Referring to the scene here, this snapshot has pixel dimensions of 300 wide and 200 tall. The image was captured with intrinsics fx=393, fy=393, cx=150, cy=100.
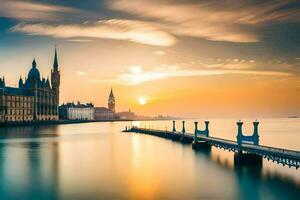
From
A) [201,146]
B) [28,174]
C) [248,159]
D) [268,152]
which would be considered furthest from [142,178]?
[201,146]

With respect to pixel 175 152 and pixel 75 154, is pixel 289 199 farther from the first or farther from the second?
pixel 75 154

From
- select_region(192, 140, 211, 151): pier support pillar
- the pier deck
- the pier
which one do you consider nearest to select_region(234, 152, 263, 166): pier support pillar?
the pier

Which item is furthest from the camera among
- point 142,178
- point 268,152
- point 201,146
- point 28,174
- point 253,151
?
point 201,146

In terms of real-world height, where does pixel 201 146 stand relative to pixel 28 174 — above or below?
above

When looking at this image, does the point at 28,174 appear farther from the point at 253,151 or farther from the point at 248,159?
the point at 253,151

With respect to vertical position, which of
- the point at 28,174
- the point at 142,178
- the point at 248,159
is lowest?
the point at 142,178

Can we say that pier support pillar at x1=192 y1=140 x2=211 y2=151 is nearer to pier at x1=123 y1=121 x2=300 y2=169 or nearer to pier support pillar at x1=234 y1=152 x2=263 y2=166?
pier at x1=123 y1=121 x2=300 y2=169

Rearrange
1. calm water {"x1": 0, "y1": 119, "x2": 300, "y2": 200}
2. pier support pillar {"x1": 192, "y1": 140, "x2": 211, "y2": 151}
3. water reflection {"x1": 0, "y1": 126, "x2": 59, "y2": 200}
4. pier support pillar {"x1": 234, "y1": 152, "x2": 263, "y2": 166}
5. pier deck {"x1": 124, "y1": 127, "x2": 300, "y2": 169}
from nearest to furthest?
calm water {"x1": 0, "y1": 119, "x2": 300, "y2": 200} → water reflection {"x1": 0, "y1": 126, "x2": 59, "y2": 200} → pier deck {"x1": 124, "y1": 127, "x2": 300, "y2": 169} → pier support pillar {"x1": 234, "y1": 152, "x2": 263, "y2": 166} → pier support pillar {"x1": 192, "y1": 140, "x2": 211, "y2": 151}

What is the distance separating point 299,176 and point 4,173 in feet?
137

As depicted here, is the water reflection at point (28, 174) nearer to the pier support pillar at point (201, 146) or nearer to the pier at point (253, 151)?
the pier at point (253, 151)

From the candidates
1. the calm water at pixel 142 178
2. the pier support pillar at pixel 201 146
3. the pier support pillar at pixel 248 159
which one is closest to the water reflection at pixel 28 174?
the calm water at pixel 142 178

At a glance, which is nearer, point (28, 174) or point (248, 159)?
point (28, 174)

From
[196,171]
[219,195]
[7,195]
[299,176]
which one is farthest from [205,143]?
[7,195]

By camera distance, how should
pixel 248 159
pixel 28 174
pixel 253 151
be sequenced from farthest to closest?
pixel 248 159
pixel 28 174
pixel 253 151
